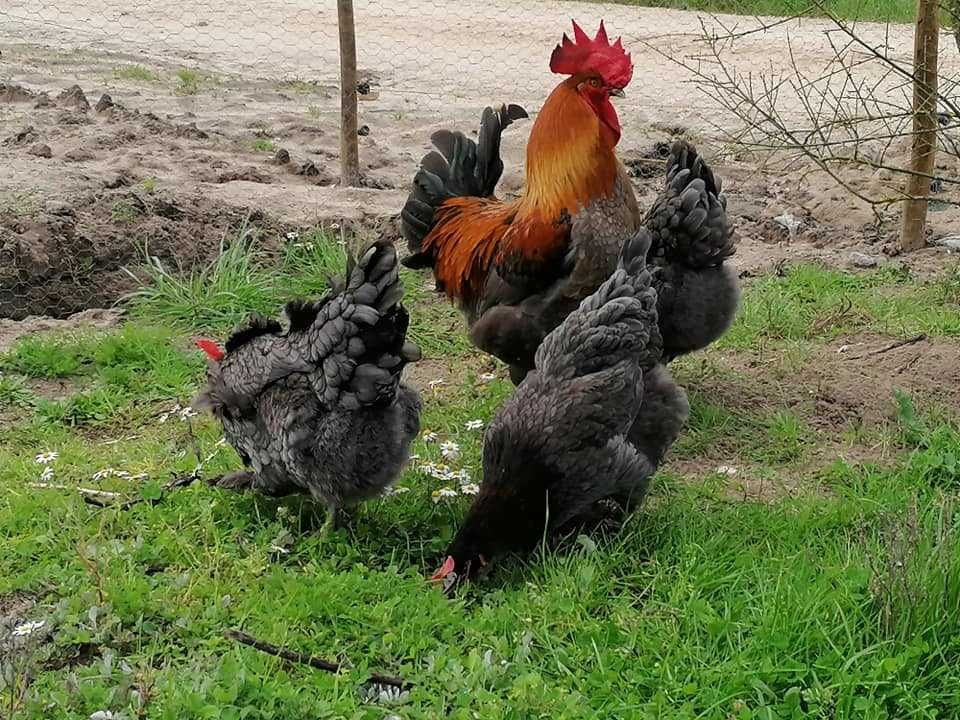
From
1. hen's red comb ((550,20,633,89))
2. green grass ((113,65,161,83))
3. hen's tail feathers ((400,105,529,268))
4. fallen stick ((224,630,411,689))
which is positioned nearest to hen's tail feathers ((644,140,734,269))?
hen's red comb ((550,20,633,89))

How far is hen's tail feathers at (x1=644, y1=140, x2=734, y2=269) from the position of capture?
4992mm

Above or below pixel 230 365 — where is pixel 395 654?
below

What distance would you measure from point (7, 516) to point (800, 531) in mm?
3233

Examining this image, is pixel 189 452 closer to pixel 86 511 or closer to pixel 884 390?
pixel 86 511

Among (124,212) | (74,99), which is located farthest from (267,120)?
(124,212)

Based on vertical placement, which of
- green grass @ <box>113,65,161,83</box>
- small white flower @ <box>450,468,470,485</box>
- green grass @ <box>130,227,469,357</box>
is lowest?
small white flower @ <box>450,468,470,485</box>

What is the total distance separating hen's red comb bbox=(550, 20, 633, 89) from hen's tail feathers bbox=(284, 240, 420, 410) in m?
1.70

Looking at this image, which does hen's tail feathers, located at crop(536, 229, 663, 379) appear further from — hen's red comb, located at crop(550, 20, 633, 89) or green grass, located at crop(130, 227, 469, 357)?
green grass, located at crop(130, 227, 469, 357)

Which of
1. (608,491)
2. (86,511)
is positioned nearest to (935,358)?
(608,491)

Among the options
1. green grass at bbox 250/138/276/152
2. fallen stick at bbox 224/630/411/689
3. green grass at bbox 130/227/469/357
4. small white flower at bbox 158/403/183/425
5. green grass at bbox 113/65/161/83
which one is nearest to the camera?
fallen stick at bbox 224/630/411/689

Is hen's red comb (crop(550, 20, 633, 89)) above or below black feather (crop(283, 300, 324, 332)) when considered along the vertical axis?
above

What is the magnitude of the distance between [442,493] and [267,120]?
6.84 meters

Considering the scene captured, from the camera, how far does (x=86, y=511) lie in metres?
4.23

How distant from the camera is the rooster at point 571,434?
396 cm
